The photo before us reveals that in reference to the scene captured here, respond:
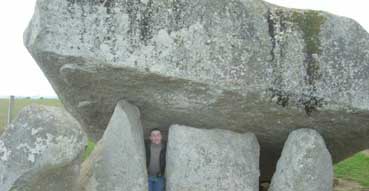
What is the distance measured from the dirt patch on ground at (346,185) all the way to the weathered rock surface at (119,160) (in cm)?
510

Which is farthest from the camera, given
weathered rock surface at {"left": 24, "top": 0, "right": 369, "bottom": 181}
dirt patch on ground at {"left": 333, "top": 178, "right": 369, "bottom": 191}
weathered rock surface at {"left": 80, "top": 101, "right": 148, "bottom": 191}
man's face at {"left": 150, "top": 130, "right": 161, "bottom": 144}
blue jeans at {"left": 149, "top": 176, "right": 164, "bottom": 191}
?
dirt patch on ground at {"left": 333, "top": 178, "right": 369, "bottom": 191}

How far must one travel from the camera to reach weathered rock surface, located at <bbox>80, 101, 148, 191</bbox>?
21.6 ft

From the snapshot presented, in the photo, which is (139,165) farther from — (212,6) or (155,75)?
(212,6)

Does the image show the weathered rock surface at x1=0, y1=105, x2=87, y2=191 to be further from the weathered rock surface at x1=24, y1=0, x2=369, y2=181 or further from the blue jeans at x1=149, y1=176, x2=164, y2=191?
the blue jeans at x1=149, y1=176, x2=164, y2=191

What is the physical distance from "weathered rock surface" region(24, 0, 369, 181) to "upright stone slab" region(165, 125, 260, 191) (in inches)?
18.3

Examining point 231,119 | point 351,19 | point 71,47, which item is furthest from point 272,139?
point 71,47

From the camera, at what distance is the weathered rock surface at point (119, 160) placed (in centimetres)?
658

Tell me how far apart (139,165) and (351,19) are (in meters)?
3.32

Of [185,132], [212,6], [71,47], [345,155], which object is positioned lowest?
[345,155]

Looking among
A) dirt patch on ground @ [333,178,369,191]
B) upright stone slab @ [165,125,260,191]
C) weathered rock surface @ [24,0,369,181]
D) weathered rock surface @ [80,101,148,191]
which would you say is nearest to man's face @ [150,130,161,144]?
upright stone slab @ [165,125,260,191]

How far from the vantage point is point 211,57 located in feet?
20.6

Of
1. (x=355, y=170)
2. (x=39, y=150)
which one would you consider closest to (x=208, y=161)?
(x=39, y=150)

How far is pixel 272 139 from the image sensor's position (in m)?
7.88

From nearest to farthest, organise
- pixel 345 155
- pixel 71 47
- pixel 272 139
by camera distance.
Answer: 1. pixel 71 47
2. pixel 272 139
3. pixel 345 155
